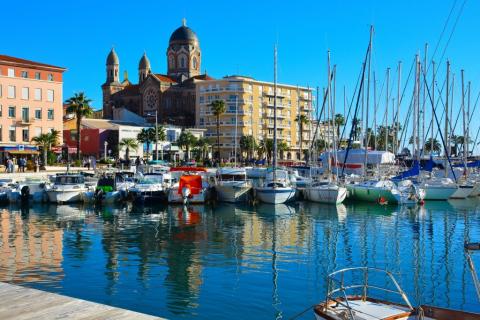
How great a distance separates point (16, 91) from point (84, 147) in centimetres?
2785

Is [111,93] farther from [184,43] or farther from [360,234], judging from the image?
[360,234]

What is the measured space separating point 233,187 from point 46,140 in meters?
37.0

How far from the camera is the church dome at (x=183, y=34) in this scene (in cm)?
13538

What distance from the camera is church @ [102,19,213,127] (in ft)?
415

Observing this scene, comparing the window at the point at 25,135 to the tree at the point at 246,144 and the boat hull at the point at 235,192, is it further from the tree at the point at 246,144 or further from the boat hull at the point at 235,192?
the tree at the point at 246,144

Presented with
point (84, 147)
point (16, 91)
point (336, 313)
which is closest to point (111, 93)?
point (84, 147)

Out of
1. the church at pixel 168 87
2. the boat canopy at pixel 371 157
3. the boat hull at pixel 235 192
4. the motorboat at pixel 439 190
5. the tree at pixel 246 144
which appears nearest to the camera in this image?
the boat hull at pixel 235 192

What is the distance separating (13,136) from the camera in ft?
249

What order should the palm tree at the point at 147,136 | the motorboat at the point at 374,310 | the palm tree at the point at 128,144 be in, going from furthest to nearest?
the palm tree at the point at 128,144
the palm tree at the point at 147,136
the motorboat at the point at 374,310

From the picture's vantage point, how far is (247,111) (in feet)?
389

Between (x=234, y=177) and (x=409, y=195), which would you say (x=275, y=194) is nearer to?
(x=234, y=177)

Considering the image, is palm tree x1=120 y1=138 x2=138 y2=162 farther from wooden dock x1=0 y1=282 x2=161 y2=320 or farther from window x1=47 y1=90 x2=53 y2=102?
wooden dock x1=0 y1=282 x2=161 y2=320

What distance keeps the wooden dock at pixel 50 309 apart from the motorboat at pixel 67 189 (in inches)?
1311

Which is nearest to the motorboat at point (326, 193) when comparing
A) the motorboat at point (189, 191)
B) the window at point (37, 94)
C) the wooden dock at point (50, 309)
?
the motorboat at point (189, 191)
